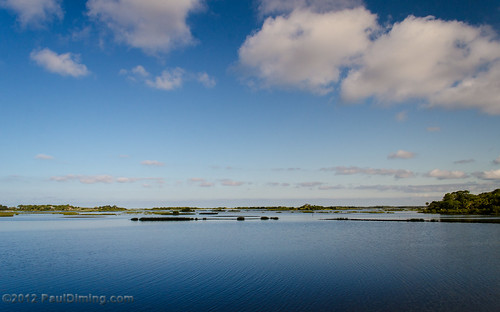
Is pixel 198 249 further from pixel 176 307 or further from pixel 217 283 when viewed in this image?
pixel 176 307

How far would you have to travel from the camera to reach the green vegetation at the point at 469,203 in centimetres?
11875

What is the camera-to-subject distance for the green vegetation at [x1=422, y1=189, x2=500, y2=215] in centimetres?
11875

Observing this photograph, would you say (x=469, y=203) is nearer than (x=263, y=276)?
No

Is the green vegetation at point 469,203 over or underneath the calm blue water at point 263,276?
over

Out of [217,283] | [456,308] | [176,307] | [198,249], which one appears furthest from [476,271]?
[198,249]

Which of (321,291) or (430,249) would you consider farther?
(430,249)

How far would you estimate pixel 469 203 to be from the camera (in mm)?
132500

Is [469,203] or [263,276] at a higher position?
[469,203]

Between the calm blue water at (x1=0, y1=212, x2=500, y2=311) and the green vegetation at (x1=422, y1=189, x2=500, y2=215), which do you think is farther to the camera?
the green vegetation at (x1=422, y1=189, x2=500, y2=215)

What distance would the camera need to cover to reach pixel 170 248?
39.7 m

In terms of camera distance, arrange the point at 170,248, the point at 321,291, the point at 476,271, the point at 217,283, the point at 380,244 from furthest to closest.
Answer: the point at 380,244, the point at 170,248, the point at 476,271, the point at 217,283, the point at 321,291

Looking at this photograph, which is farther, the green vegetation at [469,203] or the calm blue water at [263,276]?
the green vegetation at [469,203]

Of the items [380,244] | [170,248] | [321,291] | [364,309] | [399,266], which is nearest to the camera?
[364,309]

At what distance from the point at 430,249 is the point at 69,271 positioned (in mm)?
40471
